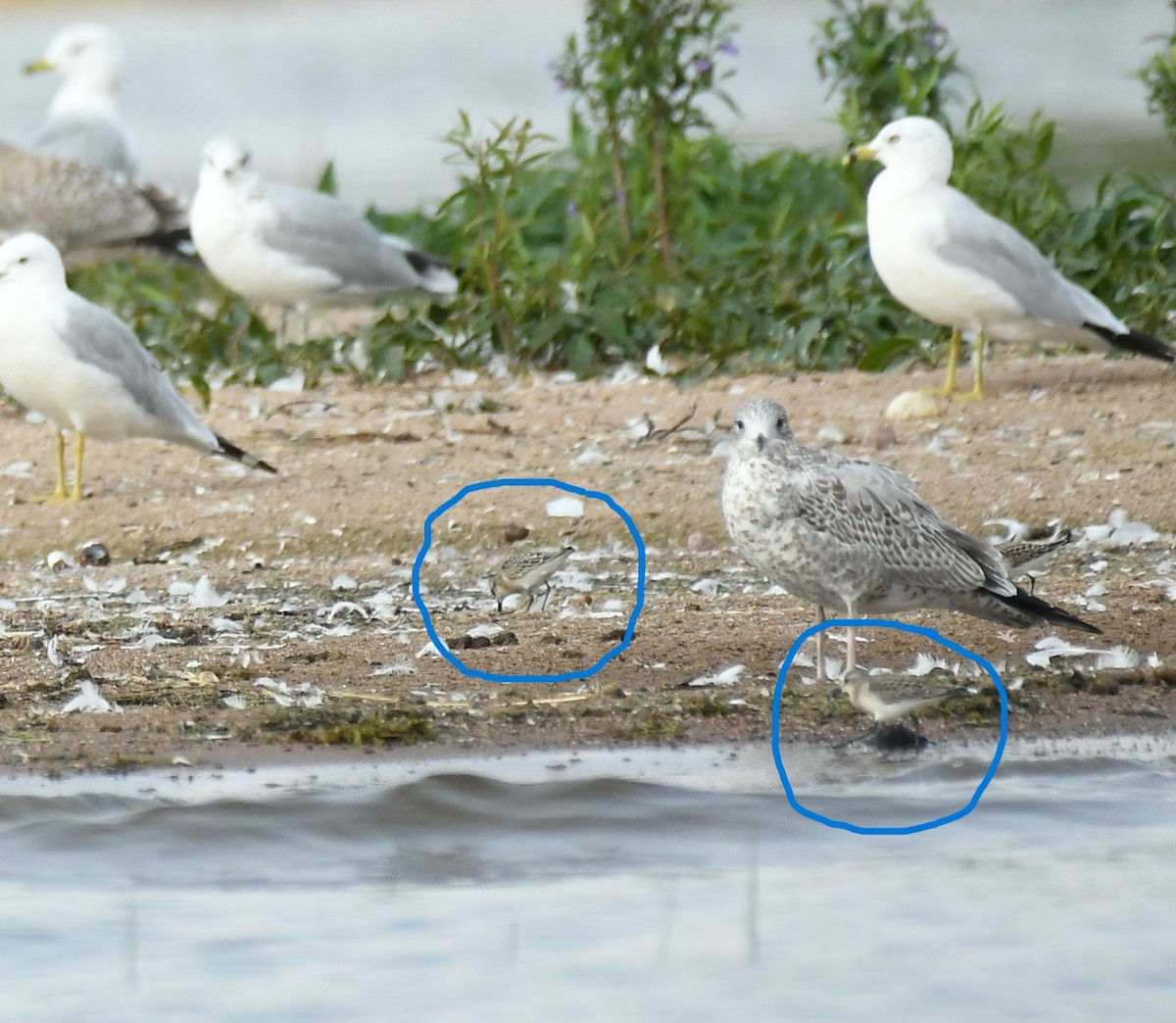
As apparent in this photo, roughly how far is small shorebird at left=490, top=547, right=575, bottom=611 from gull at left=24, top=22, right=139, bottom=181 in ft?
22.3

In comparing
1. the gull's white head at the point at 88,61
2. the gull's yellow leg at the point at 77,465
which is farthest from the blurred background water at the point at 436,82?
the gull's yellow leg at the point at 77,465

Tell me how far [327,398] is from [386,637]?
282cm

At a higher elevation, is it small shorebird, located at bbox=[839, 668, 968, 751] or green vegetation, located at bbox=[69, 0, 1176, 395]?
green vegetation, located at bbox=[69, 0, 1176, 395]

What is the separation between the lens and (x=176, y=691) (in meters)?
5.32

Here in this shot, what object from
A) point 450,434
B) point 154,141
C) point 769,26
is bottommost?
point 450,434

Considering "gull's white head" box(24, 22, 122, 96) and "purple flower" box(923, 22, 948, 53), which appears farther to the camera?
"gull's white head" box(24, 22, 122, 96)

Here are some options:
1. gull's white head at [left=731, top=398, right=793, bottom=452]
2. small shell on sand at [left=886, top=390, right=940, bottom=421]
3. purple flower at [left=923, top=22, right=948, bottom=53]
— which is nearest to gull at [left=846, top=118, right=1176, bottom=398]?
small shell on sand at [left=886, top=390, right=940, bottom=421]

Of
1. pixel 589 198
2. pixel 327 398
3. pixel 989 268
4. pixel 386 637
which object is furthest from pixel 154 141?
pixel 386 637

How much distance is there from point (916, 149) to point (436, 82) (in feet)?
41.6

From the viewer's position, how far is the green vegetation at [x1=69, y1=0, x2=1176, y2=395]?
890 cm

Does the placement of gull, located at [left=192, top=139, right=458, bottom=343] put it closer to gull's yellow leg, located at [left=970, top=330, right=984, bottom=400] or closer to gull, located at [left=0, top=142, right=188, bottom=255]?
gull, located at [left=0, top=142, right=188, bottom=255]

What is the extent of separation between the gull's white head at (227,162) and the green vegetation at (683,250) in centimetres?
54

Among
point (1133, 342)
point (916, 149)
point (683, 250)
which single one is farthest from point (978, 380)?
point (683, 250)

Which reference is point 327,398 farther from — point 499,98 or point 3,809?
point 499,98
